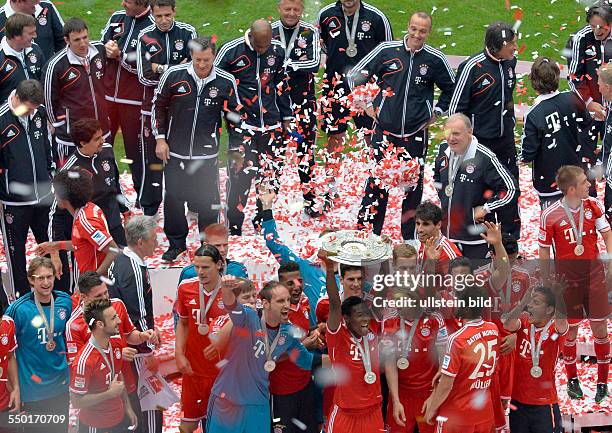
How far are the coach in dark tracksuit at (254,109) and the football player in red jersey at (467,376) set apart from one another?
367 cm

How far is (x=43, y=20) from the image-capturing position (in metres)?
11.5

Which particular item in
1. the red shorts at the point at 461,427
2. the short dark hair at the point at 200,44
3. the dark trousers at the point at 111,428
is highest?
the short dark hair at the point at 200,44

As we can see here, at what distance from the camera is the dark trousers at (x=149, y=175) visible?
11.3 m

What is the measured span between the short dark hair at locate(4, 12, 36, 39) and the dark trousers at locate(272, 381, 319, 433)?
14.0 feet

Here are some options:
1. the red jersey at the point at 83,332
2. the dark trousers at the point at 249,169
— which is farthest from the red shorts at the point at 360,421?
the dark trousers at the point at 249,169

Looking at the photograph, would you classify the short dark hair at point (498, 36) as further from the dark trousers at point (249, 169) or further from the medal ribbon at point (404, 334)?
the medal ribbon at point (404, 334)

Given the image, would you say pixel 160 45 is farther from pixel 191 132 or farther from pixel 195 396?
pixel 195 396

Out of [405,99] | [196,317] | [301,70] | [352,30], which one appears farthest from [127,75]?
[196,317]

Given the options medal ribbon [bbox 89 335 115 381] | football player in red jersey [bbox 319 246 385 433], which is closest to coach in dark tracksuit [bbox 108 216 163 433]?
medal ribbon [bbox 89 335 115 381]

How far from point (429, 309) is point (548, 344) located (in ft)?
2.66

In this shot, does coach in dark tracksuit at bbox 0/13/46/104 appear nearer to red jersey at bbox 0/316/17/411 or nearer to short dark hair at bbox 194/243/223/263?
red jersey at bbox 0/316/17/411

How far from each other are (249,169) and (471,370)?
4.08 metres

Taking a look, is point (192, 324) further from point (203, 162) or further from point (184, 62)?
point (184, 62)

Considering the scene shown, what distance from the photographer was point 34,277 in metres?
7.58
